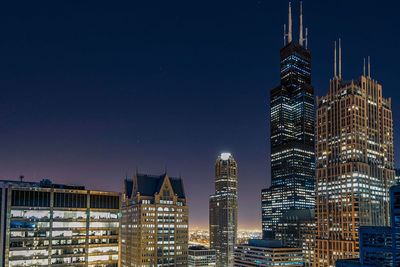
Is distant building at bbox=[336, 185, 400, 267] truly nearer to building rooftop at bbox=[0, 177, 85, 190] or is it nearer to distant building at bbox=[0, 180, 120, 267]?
distant building at bbox=[0, 180, 120, 267]

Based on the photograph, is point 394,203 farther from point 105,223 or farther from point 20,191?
point 20,191

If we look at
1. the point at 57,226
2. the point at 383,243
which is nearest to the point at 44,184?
the point at 57,226

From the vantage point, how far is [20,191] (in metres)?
154

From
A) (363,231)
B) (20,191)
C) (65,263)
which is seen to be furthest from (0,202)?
(363,231)

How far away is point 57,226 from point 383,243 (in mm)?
127223

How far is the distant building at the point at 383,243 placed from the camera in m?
182

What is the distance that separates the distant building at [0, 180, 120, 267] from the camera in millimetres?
151250

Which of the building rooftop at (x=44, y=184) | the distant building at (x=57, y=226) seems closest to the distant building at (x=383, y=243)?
the distant building at (x=57, y=226)

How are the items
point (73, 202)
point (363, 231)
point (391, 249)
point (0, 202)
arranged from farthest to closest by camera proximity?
point (363, 231)
point (391, 249)
point (73, 202)
point (0, 202)

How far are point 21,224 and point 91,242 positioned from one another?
81.3 ft

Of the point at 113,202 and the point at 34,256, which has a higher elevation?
the point at 113,202

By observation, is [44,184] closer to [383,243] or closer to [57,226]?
[57,226]

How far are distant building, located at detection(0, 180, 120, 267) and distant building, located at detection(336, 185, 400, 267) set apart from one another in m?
101

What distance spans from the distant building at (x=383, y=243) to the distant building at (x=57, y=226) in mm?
101436
